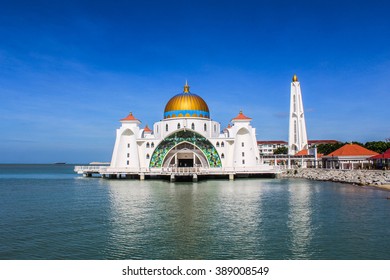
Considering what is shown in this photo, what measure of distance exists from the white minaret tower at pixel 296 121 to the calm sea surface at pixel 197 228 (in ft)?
174

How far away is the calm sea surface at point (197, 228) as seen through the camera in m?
11.7

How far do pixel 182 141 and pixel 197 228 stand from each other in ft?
100

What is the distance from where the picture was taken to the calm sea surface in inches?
459

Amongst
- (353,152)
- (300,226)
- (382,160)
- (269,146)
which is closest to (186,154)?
(353,152)

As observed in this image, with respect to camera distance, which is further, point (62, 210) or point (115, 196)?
point (115, 196)

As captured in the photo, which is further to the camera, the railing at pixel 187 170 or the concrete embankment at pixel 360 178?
the railing at pixel 187 170

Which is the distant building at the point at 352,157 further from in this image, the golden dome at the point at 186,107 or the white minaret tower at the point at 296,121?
the golden dome at the point at 186,107

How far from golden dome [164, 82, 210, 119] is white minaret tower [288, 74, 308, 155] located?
106 feet

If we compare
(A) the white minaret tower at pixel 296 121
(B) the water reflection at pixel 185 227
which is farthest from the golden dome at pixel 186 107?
(A) the white minaret tower at pixel 296 121

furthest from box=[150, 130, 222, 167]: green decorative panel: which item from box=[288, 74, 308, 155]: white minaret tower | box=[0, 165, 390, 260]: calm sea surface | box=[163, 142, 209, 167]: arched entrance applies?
box=[288, 74, 308, 155]: white minaret tower
